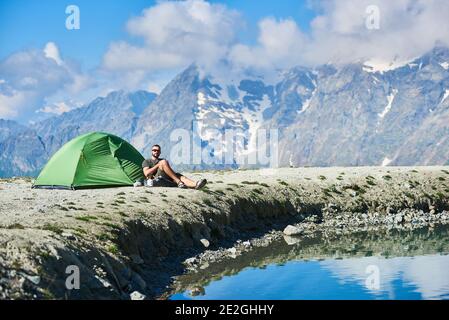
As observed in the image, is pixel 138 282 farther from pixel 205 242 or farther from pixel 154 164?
pixel 154 164

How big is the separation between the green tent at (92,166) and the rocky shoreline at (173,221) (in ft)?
8.10

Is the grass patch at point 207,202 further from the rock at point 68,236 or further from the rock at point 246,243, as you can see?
the rock at point 68,236

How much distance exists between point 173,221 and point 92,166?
1353cm

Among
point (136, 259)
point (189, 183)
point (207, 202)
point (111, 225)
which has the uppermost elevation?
point (189, 183)

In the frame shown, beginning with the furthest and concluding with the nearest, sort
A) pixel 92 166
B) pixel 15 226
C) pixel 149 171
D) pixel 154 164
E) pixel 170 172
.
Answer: pixel 92 166 → pixel 154 164 → pixel 170 172 → pixel 149 171 → pixel 15 226

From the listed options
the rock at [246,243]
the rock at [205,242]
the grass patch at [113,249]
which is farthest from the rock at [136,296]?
the rock at [246,243]

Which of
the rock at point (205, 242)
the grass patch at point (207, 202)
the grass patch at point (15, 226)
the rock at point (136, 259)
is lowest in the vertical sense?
the rock at point (205, 242)

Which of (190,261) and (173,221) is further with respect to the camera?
(173,221)

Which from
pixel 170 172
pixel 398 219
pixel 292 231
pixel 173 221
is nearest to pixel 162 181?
pixel 170 172

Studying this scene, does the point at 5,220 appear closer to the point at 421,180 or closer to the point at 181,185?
the point at 181,185

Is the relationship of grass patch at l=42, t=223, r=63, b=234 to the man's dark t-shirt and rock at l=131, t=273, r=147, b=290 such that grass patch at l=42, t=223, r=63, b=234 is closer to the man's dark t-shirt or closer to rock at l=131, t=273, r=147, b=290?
rock at l=131, t=273, r=147, b=290

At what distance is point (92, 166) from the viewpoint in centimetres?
4666

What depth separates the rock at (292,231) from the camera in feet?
145
